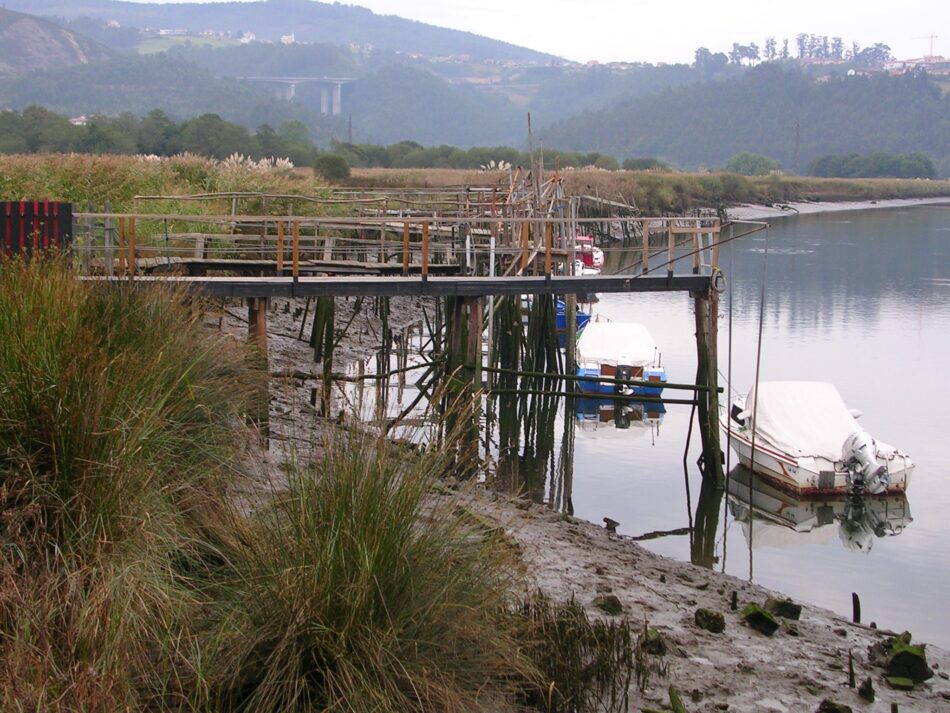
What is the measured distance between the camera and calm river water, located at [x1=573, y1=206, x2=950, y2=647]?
15.6 meters

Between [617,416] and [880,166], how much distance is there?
499 ft

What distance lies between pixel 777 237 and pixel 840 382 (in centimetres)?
5221

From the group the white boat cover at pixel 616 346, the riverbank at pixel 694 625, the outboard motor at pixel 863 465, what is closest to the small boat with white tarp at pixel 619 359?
the white boat cover at pixel 616 346

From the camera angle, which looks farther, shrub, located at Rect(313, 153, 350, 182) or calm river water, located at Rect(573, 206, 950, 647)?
shrub, located at Rect(313, 153, 350, 182)

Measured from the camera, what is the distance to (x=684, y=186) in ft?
301

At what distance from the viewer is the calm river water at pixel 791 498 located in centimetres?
1559

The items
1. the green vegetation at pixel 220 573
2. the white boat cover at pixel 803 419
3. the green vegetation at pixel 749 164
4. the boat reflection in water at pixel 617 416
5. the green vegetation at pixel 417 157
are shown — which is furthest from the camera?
the green vegetation at pixel 749 164

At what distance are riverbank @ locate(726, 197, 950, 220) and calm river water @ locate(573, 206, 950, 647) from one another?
107 feet

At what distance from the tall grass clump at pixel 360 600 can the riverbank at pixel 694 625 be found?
1.81 feet

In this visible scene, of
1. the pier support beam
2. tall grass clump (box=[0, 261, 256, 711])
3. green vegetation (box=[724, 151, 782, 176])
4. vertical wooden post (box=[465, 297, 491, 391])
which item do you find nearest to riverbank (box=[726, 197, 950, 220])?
green vegetation (box=[724, 151, 782, 176])

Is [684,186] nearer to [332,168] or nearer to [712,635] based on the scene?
[332,168]

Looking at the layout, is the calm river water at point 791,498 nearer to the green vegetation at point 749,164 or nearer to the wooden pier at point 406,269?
the wooden pier at point 406,269

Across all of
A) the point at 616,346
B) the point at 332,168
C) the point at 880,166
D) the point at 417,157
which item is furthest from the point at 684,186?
the point at 880,166

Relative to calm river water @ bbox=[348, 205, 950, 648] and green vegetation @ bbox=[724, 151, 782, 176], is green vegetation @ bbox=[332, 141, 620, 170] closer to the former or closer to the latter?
calm river water @ bbox=[348, 205, 950, 648]
